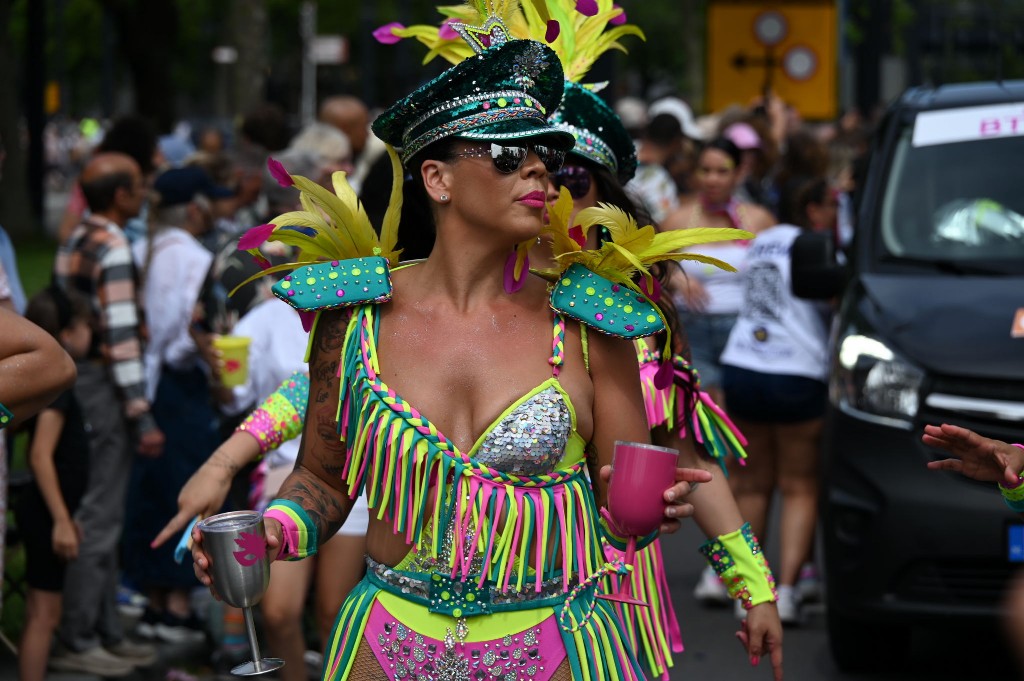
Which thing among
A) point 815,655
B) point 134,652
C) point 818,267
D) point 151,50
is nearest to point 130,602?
point 134,652

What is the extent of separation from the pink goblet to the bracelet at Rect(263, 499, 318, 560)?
664 mm

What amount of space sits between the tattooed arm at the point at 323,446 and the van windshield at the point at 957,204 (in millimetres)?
3856

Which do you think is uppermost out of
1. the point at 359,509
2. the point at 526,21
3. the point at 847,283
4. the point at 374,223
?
the point at 526,21

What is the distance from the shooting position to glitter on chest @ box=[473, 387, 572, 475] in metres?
3.37

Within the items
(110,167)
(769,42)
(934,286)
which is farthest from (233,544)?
(769,42)

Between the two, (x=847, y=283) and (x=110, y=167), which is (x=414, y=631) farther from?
(x=110, y=167)

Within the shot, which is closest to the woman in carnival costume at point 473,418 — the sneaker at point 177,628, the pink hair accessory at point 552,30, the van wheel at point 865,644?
the pink hair accessory at point 552,30

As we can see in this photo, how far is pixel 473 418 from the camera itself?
344 centimetres

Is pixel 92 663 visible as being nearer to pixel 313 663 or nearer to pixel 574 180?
pixel 313 663

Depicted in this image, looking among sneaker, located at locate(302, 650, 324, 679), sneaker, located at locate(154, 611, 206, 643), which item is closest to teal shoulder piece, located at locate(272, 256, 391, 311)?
sneaker, located at locate(302, 650, 324, 679)

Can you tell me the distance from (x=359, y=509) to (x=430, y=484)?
2191 mm

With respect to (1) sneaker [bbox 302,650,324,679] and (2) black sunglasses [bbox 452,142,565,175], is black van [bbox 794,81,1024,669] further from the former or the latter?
(2) black sunglasses [bbox 452,142,565,175]

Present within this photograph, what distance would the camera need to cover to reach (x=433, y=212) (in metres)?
3.69

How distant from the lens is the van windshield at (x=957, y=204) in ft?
22.6
